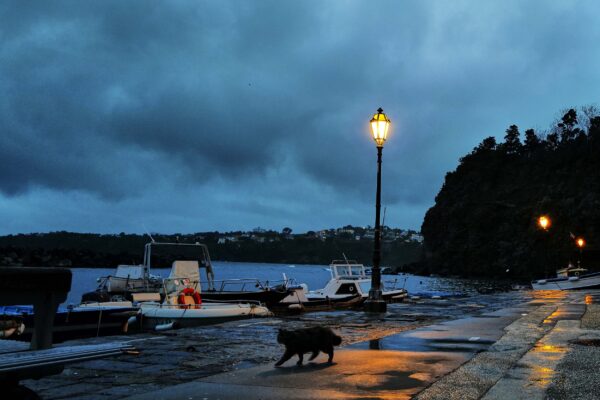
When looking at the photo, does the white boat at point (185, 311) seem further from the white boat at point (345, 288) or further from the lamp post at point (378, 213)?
the white boat at point (345, 288)

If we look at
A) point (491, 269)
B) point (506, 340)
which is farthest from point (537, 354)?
point (491, 269)

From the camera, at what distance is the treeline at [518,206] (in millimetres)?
124713

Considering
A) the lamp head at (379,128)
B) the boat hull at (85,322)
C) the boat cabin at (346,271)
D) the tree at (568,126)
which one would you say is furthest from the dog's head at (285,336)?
the tree at (568,126)

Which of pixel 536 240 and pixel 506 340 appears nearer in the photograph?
pixel 506 340

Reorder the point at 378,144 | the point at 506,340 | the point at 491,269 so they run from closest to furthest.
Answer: the point at 506,340, the point at 378,144, the point at 491,269

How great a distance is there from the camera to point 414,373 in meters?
7.01

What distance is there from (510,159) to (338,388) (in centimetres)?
19653

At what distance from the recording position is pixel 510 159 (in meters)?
190

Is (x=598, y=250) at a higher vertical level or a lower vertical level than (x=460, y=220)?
lower

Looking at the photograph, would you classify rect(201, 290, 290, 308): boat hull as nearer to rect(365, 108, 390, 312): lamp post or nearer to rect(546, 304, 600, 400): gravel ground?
rect(365, 108, 390, 312): lamp post

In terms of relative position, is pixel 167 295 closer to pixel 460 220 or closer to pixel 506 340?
pixel 506 340

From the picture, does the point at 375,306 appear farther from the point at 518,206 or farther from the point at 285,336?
the point at 518,206

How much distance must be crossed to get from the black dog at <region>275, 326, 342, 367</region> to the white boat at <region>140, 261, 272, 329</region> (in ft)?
43.9

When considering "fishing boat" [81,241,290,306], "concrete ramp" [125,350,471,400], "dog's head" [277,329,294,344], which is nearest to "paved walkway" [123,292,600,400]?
"concrete ramp" [125,350,471,400]
